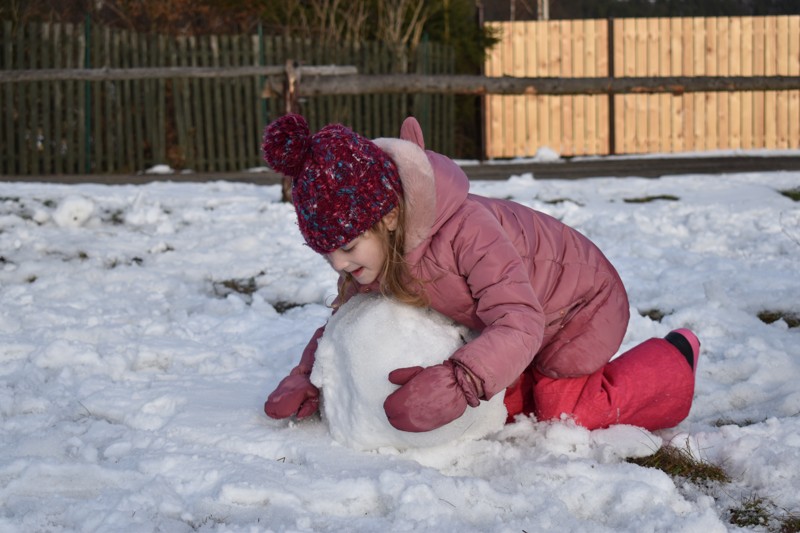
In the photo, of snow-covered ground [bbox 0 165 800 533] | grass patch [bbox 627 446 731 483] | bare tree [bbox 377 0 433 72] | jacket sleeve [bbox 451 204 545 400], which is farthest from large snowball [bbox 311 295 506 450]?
bare tree [bbox 377 0 433 72]

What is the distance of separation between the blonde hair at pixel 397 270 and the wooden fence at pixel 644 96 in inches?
465

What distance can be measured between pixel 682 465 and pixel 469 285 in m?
0.72

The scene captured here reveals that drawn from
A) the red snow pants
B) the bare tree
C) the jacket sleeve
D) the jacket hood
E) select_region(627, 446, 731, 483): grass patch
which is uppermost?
the bare tree

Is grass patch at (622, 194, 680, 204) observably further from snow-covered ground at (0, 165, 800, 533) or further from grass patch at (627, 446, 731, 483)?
grass patch at (627, 446, 731, 483)

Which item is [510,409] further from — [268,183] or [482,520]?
[268,183]

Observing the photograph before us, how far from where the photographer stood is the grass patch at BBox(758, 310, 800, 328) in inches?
153

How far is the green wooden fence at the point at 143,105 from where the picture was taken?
1105 cm

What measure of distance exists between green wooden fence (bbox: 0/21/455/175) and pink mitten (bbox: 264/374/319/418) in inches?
362

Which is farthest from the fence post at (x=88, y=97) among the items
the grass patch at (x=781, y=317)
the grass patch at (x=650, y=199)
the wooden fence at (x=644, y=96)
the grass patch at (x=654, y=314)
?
the grass patch at (x=781, y=317)

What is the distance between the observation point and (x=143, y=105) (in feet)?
39.2

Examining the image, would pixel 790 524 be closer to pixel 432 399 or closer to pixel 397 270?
pixel 432 399

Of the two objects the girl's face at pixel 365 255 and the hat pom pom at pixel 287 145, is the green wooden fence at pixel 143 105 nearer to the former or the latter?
the hat pom pom at pixel 287 145

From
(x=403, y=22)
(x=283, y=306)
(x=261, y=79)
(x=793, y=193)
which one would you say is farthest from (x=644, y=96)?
(x=283, y=306)

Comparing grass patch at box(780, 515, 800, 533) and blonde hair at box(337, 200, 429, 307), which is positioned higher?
blonde hair at box(337, 200, 429, 307)
